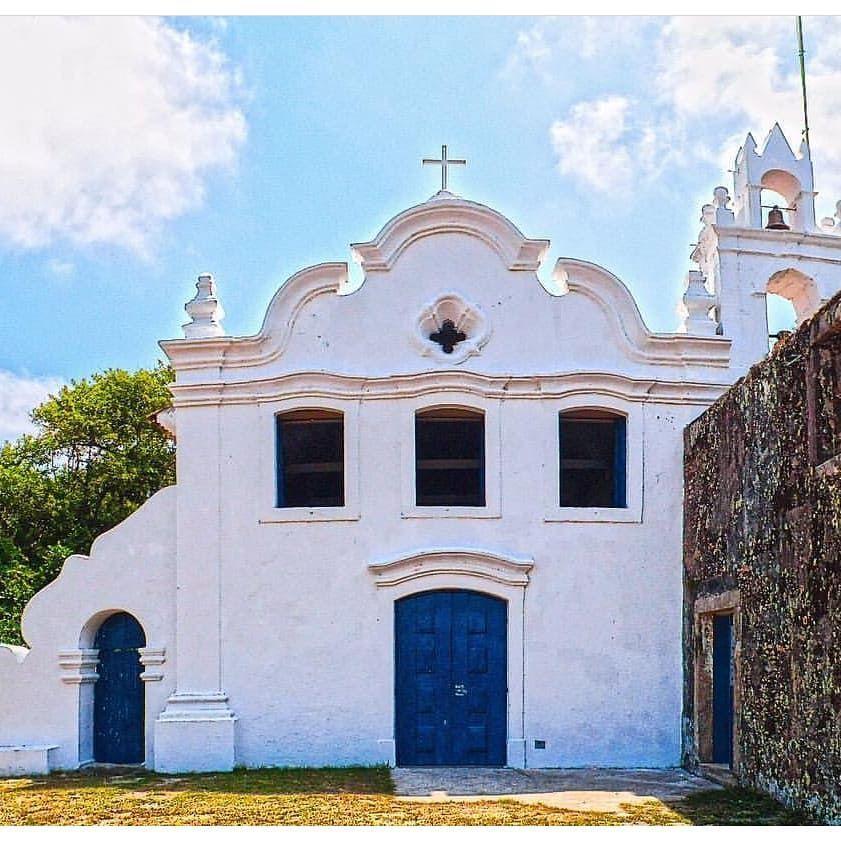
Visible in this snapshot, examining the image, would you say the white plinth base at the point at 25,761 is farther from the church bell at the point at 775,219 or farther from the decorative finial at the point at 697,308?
the church bell at the point at 775,219

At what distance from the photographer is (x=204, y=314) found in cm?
1544

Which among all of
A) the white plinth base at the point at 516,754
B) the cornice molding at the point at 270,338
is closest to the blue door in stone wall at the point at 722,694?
the white plinth base at the point at 516,754

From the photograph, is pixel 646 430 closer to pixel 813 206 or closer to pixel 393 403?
pixel 393 403

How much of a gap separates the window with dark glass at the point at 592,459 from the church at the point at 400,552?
0.20ft

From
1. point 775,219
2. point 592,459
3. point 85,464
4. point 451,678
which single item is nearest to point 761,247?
point 775,219

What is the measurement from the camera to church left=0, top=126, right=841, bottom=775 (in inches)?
571

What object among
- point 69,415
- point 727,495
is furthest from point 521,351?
point 69,415

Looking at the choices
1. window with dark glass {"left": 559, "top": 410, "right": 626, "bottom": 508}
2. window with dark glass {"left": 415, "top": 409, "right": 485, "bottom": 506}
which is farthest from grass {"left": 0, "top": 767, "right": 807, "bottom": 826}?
window with dark glass {"left": 559, "top": 410, "right": 626, "bottom": 508}

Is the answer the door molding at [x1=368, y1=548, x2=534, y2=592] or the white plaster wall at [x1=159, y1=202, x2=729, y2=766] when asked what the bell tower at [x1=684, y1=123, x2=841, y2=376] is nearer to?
the white plaster wall at [x1=159, y1=202, x2=729, y2=766]

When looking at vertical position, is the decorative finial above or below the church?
above

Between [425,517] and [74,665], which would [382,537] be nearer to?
[425,517]

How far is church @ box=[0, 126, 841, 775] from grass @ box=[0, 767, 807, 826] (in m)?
1.00

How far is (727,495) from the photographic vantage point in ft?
43.5

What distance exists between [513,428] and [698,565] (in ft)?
8.66
